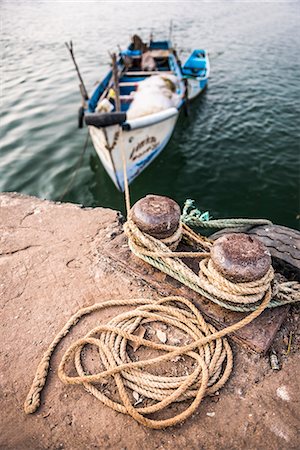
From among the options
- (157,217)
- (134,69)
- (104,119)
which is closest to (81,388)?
(157,217)

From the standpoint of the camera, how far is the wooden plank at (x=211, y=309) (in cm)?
179

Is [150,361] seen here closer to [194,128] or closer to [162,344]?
[162,344]

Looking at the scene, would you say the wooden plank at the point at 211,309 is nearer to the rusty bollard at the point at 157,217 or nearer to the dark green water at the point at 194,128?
the rusty bollard at the point at 157,217

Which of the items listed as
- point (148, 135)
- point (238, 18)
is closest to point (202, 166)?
point (148, 135)

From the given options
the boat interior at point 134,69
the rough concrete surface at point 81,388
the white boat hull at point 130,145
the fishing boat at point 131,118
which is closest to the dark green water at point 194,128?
the white boat hull at point 130,145

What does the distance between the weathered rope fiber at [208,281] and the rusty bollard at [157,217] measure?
0.05m

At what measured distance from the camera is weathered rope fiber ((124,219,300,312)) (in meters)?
1.78

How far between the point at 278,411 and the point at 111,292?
4.12 ft

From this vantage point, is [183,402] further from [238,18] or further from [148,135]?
[238,18]

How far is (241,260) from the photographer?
1778 millimetres

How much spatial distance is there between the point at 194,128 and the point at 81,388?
7.84 m

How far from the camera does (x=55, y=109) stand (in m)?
8.92

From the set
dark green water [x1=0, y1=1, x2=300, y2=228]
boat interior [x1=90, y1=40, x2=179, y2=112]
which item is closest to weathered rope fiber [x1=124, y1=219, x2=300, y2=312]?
dark green water [x1=0, y1=1, x2=300, y2=228]

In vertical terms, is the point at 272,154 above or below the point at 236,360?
below
